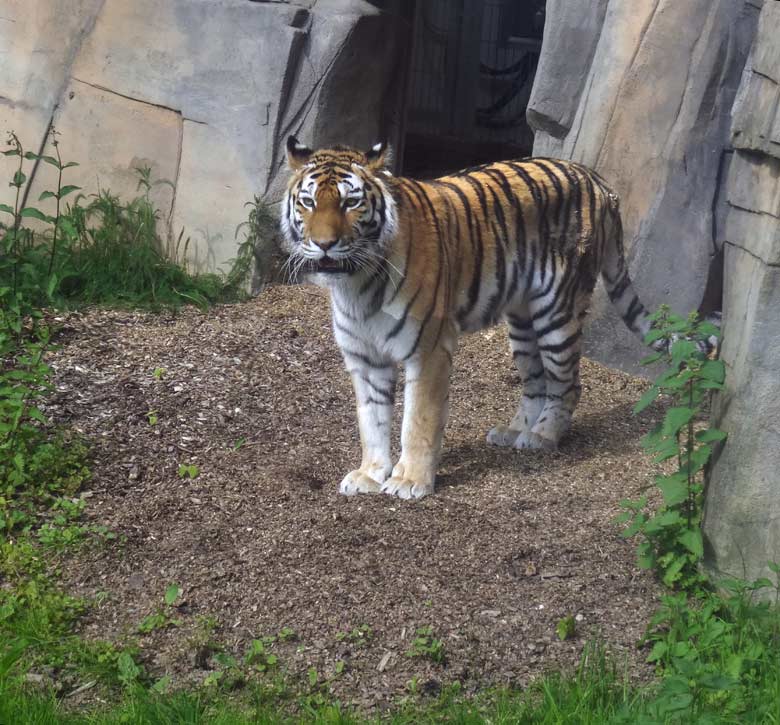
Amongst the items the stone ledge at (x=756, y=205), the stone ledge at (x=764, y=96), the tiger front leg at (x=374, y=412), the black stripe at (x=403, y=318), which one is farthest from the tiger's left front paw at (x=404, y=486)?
the stone ledge at (x=764, y=96)

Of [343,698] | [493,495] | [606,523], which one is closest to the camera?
[343,698]

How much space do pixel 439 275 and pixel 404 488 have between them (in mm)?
881

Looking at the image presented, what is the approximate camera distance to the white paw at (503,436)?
5000 mm

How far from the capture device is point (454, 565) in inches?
147

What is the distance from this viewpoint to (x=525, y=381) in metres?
5.14

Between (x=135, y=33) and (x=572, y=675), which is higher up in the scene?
(x=135, y=33)

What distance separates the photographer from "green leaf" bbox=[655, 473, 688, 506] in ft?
11.2

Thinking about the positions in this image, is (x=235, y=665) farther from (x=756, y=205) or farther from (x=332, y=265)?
(x=756, y=205)

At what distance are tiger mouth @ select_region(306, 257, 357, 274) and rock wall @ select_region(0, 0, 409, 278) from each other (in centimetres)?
233

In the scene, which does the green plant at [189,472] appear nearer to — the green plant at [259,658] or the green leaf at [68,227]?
the green plant at [259,658]

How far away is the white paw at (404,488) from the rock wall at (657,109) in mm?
2165

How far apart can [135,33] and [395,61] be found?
1.66 m

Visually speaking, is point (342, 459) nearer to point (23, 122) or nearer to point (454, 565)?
point (454, 565)

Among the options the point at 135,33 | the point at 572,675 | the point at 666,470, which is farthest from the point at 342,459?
the point at 135,33
